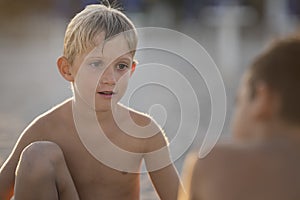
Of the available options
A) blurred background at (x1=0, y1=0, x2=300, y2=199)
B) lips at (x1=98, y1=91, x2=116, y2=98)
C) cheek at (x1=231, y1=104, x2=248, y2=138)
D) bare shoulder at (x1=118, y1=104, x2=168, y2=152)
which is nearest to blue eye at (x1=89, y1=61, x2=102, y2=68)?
lips at (x1=98, y1=91, x2=116, y2=98)

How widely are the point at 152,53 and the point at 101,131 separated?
298 inches

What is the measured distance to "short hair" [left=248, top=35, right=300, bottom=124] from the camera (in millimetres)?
1872

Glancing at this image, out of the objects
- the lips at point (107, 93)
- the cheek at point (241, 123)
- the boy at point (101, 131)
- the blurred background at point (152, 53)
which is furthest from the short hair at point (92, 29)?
the cheek at point (241, 123)

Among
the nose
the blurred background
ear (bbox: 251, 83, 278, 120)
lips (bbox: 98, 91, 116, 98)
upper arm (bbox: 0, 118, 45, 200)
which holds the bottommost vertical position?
the blurred background

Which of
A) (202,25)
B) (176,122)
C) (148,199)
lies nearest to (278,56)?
(148,199)

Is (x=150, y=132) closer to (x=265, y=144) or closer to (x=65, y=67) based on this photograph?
(x=65, y=67)

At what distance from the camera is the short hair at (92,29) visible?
3082 mm

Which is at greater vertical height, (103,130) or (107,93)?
(107,93)

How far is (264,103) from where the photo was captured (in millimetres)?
1889

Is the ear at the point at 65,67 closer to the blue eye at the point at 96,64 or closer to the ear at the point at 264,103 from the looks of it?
the blue eye at the point at 96,64

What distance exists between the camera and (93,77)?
10.0ft

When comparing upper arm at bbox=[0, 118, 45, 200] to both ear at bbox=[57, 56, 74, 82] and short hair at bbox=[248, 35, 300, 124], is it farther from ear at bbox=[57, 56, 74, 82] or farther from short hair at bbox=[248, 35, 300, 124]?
short hair at bbox=[248, 35, 300, 124]

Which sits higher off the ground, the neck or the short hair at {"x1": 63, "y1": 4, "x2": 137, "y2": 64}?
the short hair at {"x1": 63, "y1": 4, "x2": 137, "y2": 64}

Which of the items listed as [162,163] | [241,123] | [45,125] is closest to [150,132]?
[162,163]
